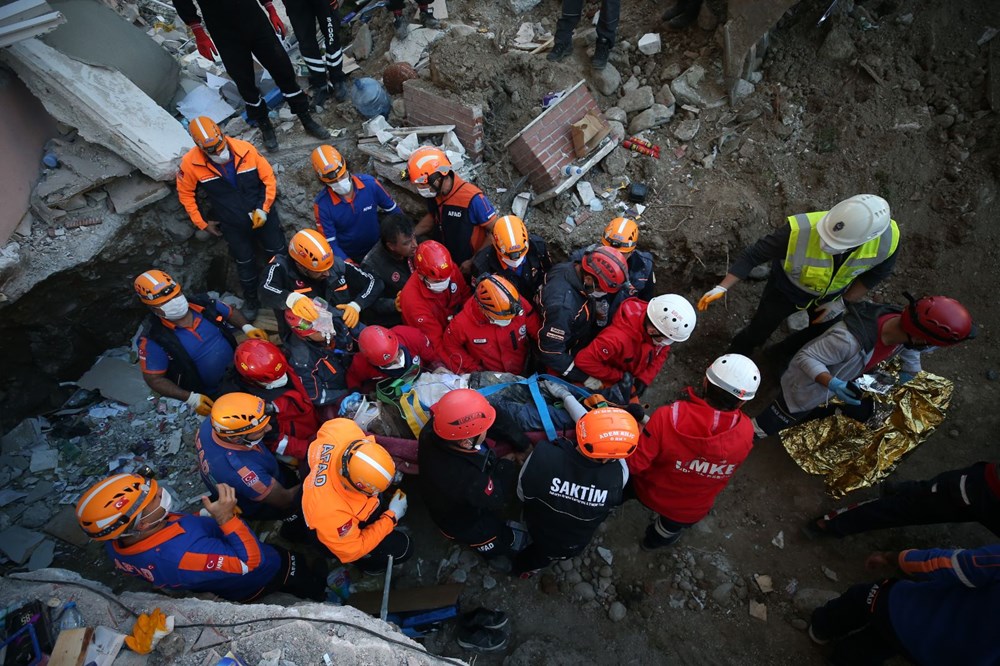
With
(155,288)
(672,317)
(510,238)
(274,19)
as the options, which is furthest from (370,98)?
(672,317)

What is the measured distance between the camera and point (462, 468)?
3.08 m

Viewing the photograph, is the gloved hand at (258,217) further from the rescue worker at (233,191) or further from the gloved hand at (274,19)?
the gloved hand at (274,19)

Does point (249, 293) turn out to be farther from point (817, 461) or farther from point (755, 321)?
point (817, 461)

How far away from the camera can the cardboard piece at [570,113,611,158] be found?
5414 millimetres

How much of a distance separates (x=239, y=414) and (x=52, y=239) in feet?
12.6

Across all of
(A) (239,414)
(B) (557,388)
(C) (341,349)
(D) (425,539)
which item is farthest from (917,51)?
(A) (239,414)

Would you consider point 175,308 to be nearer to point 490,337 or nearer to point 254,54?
point 490,337

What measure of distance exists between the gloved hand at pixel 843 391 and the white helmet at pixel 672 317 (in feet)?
4.06

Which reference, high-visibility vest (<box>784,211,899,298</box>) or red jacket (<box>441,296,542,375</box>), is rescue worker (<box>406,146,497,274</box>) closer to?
red jacket (<box>441,296,542,375</box>)

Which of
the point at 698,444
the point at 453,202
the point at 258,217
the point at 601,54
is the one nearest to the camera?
the point at 698,444

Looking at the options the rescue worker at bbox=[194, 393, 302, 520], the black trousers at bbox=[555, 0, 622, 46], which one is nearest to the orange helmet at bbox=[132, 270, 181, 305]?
the rescue worker at bbox=[194, 393, 302, 520]

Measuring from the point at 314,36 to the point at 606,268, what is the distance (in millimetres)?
4859

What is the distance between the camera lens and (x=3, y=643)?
238 cm

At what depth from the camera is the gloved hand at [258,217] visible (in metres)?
5.32
